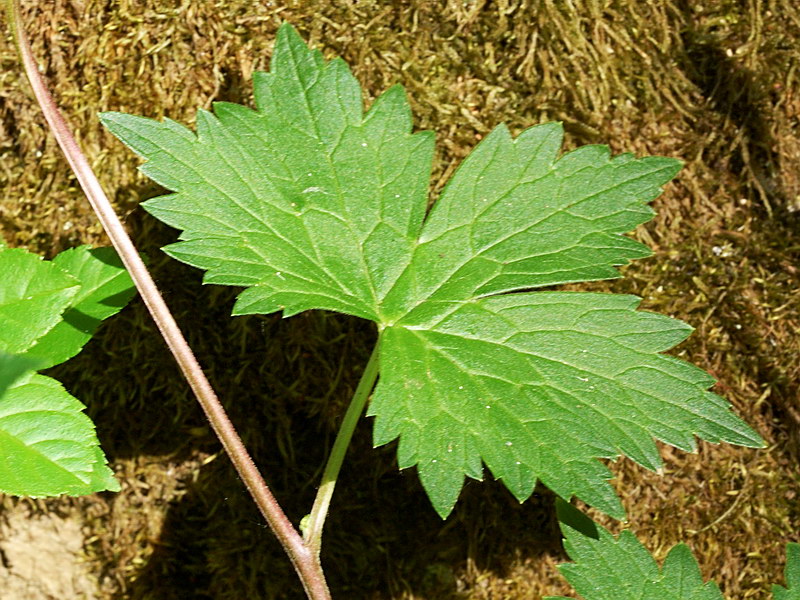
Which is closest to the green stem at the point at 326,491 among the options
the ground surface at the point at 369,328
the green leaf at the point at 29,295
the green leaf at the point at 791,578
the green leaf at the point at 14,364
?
the ground surface at the point at 369,328

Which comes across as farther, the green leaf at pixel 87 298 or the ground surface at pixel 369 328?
the ground surface at pixel 369 328

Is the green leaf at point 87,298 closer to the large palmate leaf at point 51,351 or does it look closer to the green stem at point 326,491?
the large palmate leaf at point 51,351

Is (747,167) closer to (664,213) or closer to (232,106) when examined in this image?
(664,213)

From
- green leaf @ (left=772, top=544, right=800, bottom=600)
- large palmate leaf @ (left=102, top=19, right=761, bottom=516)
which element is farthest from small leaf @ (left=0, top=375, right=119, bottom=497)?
green leaf @ (left=772, top=544, right=800, bottom=600)

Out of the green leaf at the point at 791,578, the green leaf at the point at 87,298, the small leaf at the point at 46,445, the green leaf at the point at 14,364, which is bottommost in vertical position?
the green leaf at the point at 791,578

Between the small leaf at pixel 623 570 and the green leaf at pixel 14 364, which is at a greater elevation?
the green leaf at pixel 14 364

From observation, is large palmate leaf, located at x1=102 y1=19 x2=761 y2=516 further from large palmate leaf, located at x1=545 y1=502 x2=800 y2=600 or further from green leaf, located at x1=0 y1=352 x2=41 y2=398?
green leaf, located at x1=0 y1=352 x2=41 y2=398

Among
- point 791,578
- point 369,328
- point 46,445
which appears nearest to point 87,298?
point 46,445

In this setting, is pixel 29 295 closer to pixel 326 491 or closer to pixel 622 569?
pixel 326 491
